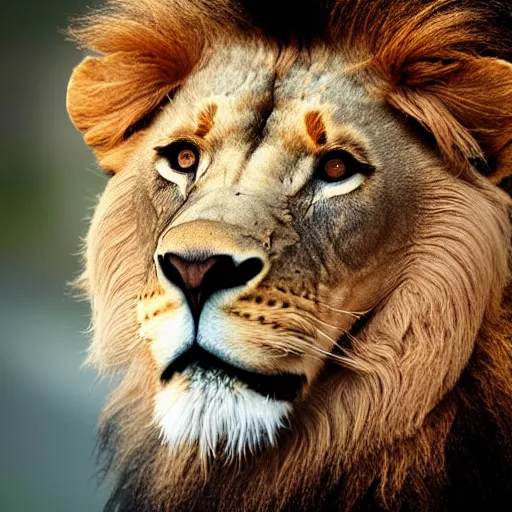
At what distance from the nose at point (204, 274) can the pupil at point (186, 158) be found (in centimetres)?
38

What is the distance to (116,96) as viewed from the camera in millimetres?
2799

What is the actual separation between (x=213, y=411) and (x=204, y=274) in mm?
272

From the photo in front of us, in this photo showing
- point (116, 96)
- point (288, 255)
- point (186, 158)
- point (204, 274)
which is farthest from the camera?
point (116, 96)

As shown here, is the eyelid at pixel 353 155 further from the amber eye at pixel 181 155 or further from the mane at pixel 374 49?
the amber eye at pixel 181 155

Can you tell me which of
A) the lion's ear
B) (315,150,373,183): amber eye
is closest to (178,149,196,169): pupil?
the lion's ear

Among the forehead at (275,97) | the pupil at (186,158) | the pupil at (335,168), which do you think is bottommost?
the pupil at (335,168)

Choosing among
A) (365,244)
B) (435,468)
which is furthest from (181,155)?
(435,468)

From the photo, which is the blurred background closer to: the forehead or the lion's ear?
the lion's ear

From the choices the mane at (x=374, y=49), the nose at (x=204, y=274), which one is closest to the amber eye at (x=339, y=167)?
the mane at (x=374, y=49)

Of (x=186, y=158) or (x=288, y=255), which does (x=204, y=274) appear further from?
(x=186, y=158)

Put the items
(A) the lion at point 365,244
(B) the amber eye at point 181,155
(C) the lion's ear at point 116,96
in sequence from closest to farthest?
1. (A) the lion at point 365,244
2. (B) the amber eye at point 181,155
3. (C) the lion's ear at point 116,96

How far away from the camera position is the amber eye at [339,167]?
249 cm

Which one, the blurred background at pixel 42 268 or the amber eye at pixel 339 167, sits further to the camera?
the blurred background at pixel 42 268

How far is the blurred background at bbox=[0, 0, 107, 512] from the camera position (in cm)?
571
